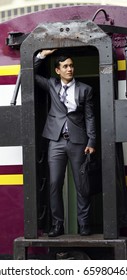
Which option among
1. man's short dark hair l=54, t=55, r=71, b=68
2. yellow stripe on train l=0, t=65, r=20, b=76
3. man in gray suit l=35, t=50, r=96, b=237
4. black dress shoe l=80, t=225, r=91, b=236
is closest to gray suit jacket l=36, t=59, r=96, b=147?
man in gray suit l=35, t=50, r=96, b=237

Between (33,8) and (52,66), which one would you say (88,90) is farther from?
(33,8)

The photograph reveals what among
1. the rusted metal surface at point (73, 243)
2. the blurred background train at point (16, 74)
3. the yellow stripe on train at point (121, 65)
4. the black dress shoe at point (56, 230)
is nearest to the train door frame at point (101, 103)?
the rusted metal surface at point (73, 243)

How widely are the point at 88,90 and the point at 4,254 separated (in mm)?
1764

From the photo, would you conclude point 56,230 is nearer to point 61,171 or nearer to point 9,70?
point 61,171

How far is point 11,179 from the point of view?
5.82 meters

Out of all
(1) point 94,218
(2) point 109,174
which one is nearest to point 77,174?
(2) point 109,174

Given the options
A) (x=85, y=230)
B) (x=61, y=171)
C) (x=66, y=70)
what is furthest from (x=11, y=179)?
(x=66, y=70)

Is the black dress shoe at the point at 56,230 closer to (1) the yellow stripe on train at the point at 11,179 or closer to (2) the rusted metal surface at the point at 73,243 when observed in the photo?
(2) the rusted metal surface at the point at 73,243

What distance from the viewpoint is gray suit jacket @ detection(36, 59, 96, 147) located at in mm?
5266

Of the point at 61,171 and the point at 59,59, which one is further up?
the point at 59,59

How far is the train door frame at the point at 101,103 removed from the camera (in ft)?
16.6

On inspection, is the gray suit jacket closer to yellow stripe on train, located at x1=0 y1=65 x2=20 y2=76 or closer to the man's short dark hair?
the man's short dark hair

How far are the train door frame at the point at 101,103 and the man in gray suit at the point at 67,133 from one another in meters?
0.15

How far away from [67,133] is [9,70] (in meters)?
0.97
